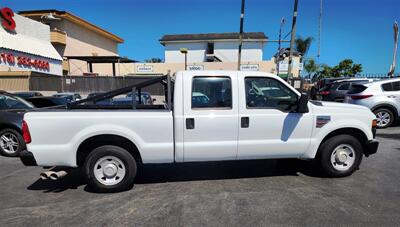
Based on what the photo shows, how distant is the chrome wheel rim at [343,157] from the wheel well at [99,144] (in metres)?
3.45

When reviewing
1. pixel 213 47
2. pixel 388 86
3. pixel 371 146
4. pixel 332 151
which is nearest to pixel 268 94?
pixel 332 151

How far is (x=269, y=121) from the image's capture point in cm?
407

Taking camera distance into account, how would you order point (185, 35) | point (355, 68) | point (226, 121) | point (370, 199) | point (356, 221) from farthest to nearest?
point (185, 35) < point (355, 68) < point (226, 121) < point (370, 199) < point (356, 221)

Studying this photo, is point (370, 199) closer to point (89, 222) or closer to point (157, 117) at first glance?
point (157, 117)

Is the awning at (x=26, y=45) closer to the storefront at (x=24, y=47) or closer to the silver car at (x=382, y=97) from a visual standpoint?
the storefront at (x=24, y=47)

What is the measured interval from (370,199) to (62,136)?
→ 15.2 feet

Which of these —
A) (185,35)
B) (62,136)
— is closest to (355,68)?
(185,35)

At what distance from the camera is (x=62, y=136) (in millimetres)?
3719

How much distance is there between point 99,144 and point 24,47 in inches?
776

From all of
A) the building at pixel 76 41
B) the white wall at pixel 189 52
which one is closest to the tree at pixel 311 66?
the white wall at pixel 189 52

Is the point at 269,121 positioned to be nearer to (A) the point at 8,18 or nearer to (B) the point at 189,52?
(A) the point at 8,18

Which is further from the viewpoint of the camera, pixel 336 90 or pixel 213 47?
pixel 213 47

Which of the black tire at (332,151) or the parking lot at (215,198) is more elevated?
the black tire at (332,151)

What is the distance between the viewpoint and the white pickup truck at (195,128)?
3729 mm
